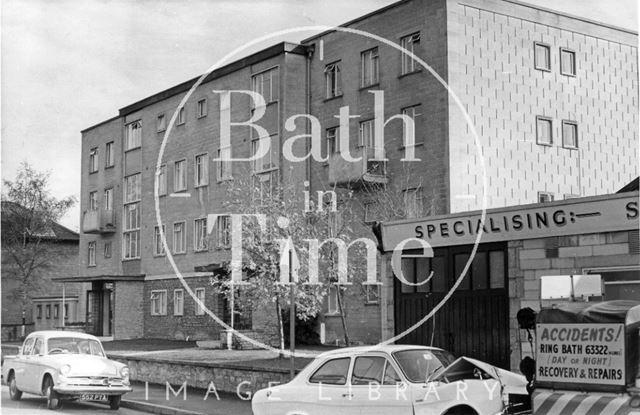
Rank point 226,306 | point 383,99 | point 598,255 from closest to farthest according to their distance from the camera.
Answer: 1. point 598,255
2. point 383,99
3. point 226,306

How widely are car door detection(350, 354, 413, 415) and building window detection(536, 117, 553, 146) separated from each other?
69.1ft

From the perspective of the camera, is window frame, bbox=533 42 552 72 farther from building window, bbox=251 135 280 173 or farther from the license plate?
the license plate

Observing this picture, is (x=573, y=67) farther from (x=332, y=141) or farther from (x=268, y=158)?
(x=268, y=158)

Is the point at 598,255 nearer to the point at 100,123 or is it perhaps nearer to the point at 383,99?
the point at 383,99

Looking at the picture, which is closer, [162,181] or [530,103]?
[530,103]

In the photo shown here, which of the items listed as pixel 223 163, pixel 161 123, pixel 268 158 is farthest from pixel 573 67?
pixel 161 123

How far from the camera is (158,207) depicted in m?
45.4

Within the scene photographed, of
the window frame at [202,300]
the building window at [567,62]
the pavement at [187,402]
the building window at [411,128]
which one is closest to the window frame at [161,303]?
the window frame at [202,300]

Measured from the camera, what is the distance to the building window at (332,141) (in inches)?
1363

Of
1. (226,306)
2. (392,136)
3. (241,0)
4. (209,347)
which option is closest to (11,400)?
(241,0)

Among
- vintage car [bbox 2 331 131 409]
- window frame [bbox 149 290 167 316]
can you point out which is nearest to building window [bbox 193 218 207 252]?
window frame [bbox 149 290 167 316]

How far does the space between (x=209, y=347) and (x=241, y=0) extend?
21.1 m

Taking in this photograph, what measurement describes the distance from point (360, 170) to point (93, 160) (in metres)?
26.3

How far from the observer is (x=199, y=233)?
137 ft
